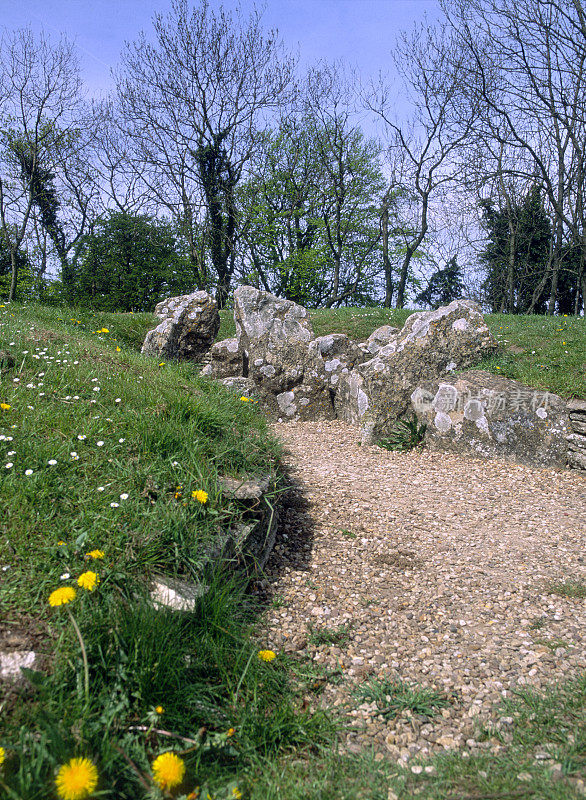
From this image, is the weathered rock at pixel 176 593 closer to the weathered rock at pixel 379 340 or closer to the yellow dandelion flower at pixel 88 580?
the yellow dandelion flower at pixel 88 580

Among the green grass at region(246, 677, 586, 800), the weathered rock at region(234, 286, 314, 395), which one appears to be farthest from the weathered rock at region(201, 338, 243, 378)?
the green grass at region(246, 677, 586, 800)

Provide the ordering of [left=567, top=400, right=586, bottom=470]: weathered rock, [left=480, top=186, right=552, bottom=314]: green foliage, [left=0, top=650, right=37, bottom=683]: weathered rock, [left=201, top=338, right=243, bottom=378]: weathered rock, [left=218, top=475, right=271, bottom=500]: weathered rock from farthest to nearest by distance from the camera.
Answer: [left=480, top=186, right=552, bottom=314]: green foliage → [left=201, top=338, right=243, bottom=378]: weathered rock → [left=567, top=400, right=586, bottom=470]: weathered rock → [left=218, top=475, right=271, bottom=500]: weathered rock → [left=0, top=650, right=37, bottom=683]: weathered rock

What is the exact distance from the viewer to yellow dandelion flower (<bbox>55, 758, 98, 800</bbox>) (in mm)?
1609

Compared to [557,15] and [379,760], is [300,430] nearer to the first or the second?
[379,760]

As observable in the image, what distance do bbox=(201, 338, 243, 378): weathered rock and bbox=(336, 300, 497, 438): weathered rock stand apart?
84.3 inches

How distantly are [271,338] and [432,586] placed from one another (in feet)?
18.4

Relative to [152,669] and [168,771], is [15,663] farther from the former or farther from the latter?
[168,771]

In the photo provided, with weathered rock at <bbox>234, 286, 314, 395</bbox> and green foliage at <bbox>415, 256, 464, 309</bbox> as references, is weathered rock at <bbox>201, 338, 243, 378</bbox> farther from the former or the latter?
green foliage at <bbox>415, 256, 464, 309</bbox>

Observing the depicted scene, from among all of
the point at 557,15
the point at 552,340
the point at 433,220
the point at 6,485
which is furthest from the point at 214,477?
the point at 433,220

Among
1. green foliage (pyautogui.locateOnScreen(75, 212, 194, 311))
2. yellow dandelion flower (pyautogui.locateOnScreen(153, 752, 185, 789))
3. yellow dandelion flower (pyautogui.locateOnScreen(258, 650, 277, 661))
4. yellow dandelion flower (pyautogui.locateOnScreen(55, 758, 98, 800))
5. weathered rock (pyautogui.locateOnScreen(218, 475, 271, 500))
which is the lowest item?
yellow dandelion flower (pyautogui.locateOnScreen(258, 650, 277, 661))

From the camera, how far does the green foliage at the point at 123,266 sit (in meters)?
19.3

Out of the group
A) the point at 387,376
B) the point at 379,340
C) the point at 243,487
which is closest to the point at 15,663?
the point at 243,487

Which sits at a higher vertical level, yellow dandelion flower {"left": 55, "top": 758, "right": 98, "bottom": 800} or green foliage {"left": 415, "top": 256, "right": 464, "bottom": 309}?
green foliage {"left": 415, "top": 256, "right": 464, "bottom": 309}

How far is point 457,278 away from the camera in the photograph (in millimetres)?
28328
